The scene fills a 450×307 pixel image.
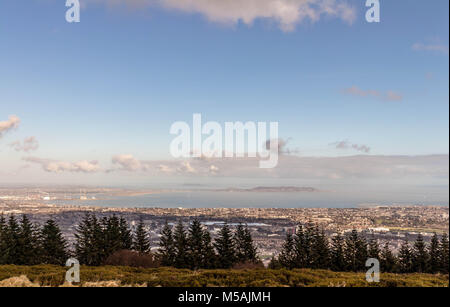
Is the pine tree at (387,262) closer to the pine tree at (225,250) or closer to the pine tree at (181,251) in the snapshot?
the pine tree at (225,250)

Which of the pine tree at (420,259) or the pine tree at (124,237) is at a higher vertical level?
the pine tree at (124,237)

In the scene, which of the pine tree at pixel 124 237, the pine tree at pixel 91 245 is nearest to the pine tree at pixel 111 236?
the pine tree at pixel 91 245

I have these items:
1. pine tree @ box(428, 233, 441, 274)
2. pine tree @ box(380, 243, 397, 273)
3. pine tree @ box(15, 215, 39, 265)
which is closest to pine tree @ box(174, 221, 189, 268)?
pine tree @ box(15, 215, 39, 265)

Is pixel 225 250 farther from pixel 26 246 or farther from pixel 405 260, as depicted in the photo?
pixel 405 260

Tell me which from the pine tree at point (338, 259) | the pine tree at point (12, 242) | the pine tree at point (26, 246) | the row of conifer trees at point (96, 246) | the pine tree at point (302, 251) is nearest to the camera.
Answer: the pine tree at point (12, 242)

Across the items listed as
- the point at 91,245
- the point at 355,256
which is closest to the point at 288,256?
the point at 355,256
